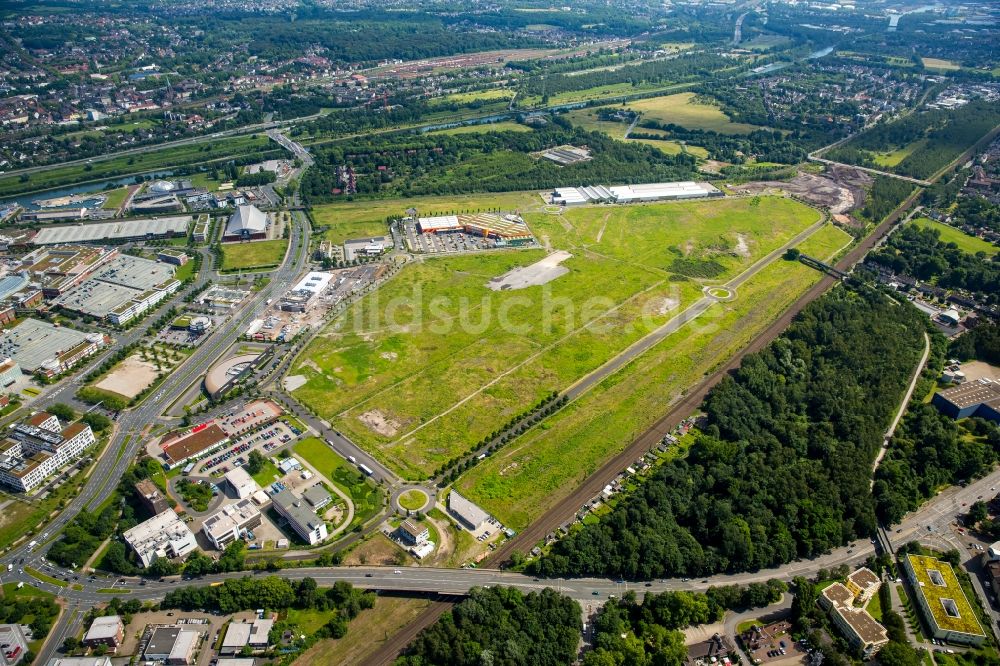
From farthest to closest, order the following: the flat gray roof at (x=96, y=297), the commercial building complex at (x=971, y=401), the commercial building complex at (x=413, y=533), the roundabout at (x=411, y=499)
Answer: the flat gray roof at (x=96, y=297)
the commercial building complex at (x=971, y=401)
the roundabout at (x=411, y=499)
the commercial building complex at (x=413, y=533)

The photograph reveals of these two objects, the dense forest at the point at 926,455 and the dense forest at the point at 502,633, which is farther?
the dense forest at the point at 926,455

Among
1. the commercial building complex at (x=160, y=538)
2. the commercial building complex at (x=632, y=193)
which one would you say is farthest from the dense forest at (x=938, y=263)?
the commercial building complex at (x=160, y=538)

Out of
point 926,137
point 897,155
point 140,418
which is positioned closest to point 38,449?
point 140,418

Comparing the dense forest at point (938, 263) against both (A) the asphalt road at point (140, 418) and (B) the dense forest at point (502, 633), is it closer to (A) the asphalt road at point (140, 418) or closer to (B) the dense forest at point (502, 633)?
(B) the dense forest at point (502, 633)

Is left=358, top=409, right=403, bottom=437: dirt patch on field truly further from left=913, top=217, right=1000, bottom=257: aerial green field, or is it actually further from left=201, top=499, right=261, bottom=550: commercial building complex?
left=913, top=217, right=1000, bottom=257: aerial green field

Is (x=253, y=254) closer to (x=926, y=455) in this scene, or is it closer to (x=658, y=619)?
(x=658, y=619)
